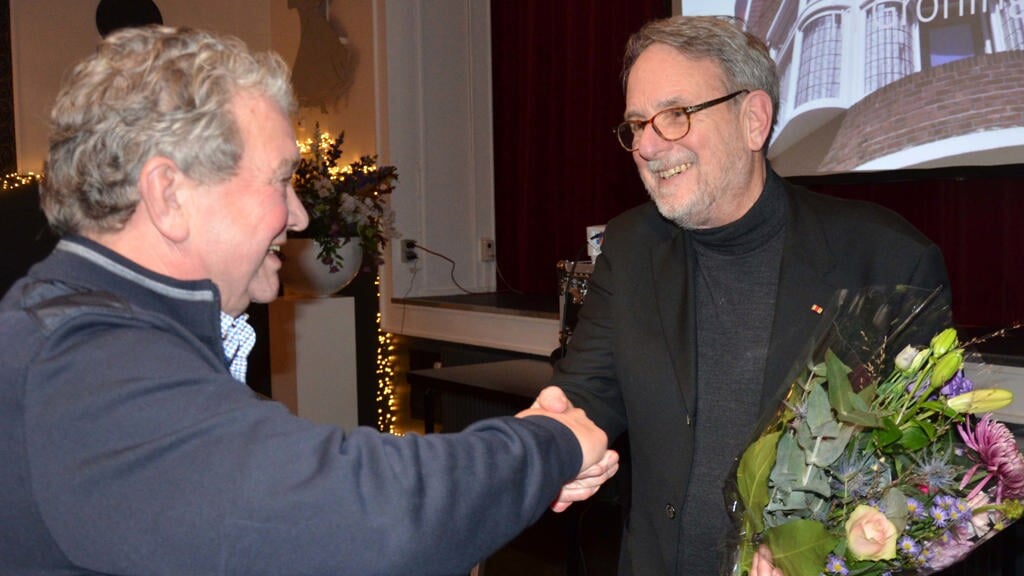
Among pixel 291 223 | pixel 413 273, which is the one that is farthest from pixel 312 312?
pixel 291 223

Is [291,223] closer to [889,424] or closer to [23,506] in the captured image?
[23,506]

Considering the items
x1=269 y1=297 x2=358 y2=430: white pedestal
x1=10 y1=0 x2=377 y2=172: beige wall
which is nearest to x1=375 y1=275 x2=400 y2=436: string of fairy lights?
x1=269 y1=297 x2=358 y2=430: white pedestal

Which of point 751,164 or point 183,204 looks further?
point 751,164

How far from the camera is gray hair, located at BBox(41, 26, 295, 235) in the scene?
3.40 feet

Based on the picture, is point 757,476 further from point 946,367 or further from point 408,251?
point 408,251

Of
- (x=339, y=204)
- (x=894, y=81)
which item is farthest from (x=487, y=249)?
(x=894, y=81)

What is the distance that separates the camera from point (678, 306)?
1.92 m

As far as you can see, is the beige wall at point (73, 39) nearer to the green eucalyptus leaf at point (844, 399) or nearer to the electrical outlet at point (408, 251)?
the electrical outlet at point (408, 251)

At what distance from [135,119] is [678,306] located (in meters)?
1.15

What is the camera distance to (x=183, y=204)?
1.07 meters

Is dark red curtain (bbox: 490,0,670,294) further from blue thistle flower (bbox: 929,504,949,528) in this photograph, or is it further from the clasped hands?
blue thistle flower (bbox: 929,504,949,528)

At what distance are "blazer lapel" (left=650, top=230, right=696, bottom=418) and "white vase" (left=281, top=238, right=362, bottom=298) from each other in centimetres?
231

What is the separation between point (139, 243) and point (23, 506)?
0.94 ft

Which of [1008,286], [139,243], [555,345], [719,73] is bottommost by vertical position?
[555,345]
